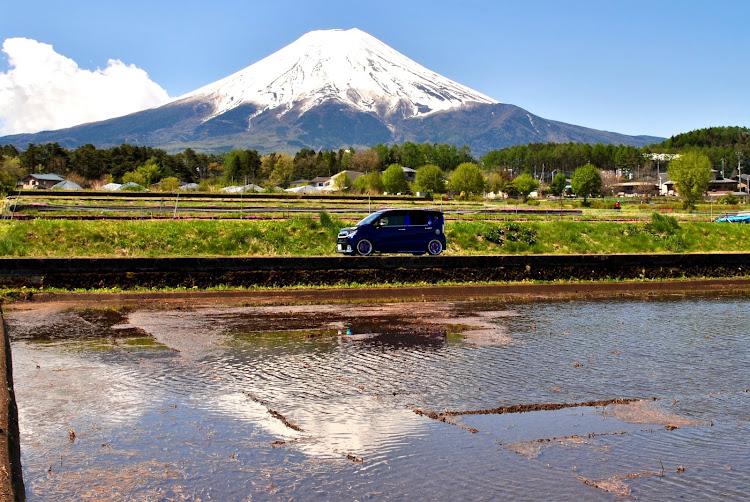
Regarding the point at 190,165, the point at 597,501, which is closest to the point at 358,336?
the point at 597,501

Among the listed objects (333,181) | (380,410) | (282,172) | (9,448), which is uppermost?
(282,172)

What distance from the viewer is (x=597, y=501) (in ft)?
18.8

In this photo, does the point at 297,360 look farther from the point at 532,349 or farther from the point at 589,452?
the point at 589,452

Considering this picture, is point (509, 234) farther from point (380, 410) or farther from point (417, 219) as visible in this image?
point (380, 410)

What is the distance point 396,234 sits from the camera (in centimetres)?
2309

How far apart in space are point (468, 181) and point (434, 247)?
9955 centimetres

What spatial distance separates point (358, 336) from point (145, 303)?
6.35 m

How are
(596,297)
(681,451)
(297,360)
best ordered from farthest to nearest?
(596,297), (297,360), (681,451)

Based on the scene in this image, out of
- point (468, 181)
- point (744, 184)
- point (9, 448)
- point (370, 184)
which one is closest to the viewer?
point (9, 448)

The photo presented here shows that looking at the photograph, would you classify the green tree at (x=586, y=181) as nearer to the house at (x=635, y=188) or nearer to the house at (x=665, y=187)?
the house at (x=635, y=188)

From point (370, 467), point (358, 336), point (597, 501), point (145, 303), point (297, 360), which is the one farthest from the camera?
point (145, 303)

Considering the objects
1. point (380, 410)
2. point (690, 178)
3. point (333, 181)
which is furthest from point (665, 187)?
point (380, 410)

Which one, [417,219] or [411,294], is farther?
[417,219]

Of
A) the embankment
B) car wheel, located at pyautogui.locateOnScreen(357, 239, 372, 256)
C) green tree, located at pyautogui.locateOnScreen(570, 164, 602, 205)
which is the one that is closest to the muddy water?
the embankment
